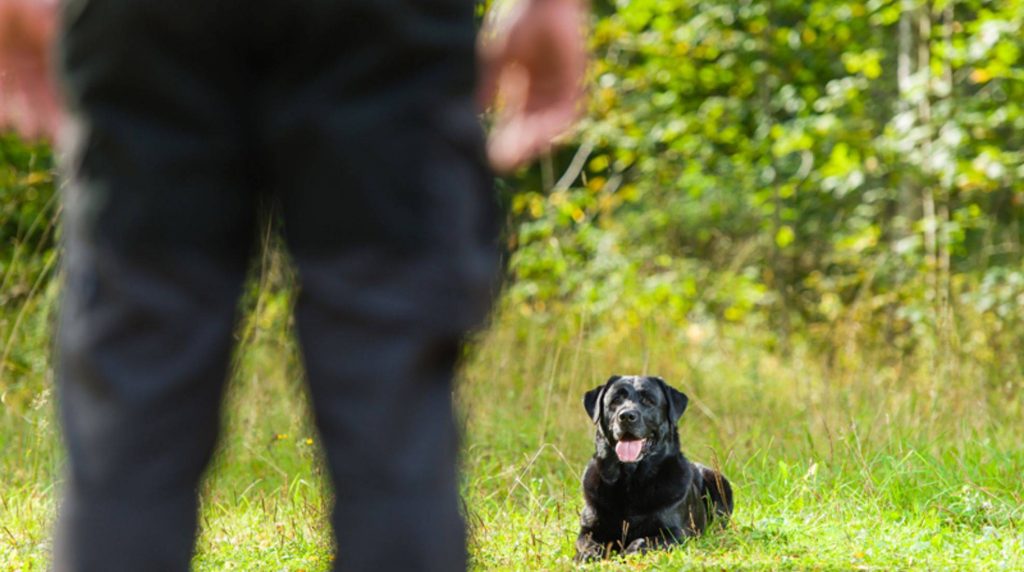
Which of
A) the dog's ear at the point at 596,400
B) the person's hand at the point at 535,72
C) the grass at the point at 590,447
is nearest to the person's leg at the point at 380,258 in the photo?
the person's hand at the point at 535,72

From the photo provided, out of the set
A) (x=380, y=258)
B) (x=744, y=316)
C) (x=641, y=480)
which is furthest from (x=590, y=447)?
(x=744, y=316)

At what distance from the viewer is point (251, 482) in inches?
193

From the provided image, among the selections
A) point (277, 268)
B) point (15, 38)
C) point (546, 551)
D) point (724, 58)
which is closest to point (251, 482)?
point (277, 268)

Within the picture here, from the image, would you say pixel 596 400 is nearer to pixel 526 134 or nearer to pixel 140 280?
pixel 526 134

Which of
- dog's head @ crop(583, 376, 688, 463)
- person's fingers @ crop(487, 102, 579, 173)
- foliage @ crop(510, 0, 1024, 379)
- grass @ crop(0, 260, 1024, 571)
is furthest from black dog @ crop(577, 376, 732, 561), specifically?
foliage @ crop(510, 0, 1024, 379)

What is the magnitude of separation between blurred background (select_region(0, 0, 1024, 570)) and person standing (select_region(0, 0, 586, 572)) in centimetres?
108

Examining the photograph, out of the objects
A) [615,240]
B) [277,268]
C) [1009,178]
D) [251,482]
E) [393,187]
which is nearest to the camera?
[393,187]

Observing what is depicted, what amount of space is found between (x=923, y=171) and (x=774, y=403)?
11.7 feet

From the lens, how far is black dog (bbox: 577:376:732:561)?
13.1 feet

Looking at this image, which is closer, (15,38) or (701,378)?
(15,38)

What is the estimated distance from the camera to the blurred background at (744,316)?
414 cm

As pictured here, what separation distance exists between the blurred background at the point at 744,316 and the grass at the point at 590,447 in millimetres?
20

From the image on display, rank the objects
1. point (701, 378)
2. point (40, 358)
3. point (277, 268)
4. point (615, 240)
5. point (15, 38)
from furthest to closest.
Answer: point (615, 240) → point (701, 378) → point (40, 358) → point (277, 268) → point (15, 38)

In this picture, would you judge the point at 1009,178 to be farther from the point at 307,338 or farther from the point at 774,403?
the point at 307,338
